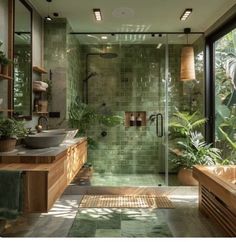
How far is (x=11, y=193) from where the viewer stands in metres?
2.31

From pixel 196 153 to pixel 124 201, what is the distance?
146 cm

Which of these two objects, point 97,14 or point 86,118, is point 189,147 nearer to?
point 86,118

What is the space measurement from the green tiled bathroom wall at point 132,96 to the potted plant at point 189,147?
0.39 meters

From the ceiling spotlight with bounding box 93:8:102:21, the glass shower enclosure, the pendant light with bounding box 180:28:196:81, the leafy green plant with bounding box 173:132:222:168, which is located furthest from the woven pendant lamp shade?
the ceiling spotlight with bounding box 93:8:102:21

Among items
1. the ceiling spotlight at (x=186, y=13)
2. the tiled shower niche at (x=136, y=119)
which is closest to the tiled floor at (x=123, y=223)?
the tiled shower niche at (x=136, y=119)

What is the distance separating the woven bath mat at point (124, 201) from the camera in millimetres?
4191

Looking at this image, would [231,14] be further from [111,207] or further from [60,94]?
[111,207]

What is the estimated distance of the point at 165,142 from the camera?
5.64 metres

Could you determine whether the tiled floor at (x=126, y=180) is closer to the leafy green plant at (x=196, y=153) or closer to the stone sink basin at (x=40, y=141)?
the leafy green plant at (x=196, y=153)

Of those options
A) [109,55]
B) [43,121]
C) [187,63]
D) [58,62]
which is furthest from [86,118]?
[187,63]
